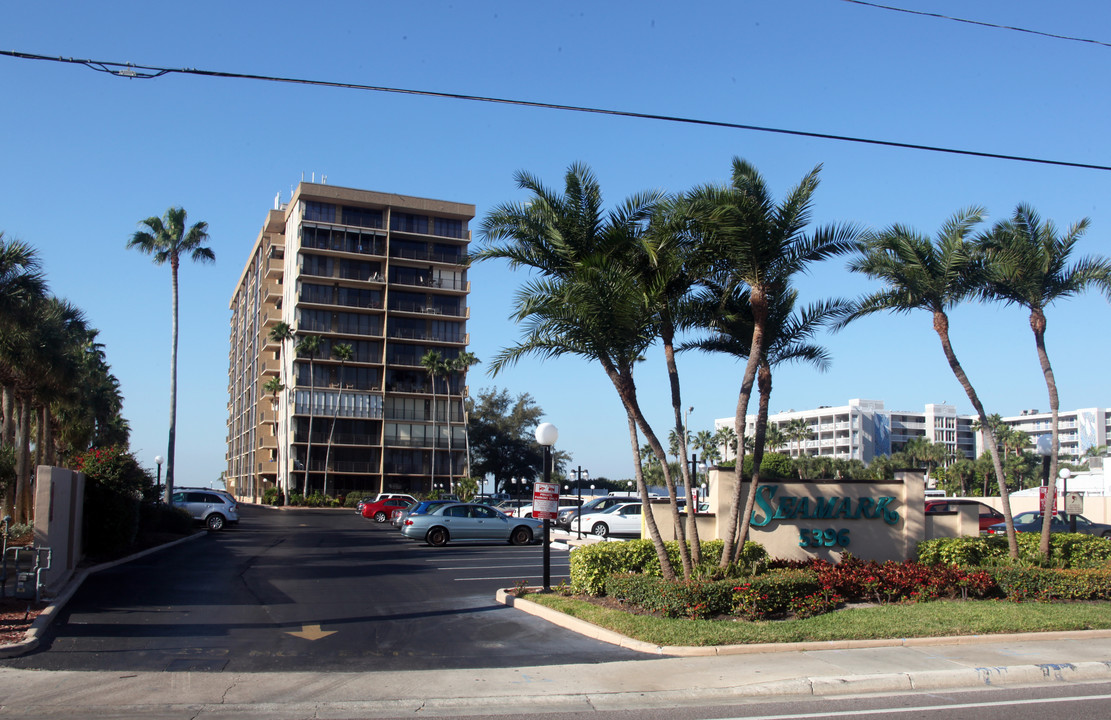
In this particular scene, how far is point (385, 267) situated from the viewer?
7681 cm

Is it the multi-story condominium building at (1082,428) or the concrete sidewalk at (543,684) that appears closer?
the concrete sidewalk at (543,684)

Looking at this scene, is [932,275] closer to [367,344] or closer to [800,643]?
[800,643]

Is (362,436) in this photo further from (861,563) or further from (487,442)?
(861,563)

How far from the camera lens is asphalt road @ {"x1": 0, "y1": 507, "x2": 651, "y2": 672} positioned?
1009 centimetres

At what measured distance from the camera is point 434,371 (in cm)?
7512

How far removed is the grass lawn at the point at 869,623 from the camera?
36.1 ft

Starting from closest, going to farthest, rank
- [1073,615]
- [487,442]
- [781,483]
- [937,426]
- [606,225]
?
[1073,615]
[606,225]
[781,483]
[487,442]
[937,426]

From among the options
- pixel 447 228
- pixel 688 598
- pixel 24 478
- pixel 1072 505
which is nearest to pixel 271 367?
pixel 447 228

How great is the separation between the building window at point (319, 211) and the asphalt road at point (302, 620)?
5684cm

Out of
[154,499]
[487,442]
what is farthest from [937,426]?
[154,499]

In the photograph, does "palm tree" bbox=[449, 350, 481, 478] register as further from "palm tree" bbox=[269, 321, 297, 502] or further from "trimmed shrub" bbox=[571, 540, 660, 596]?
"trimmed shrub" bbox=[571, 540, 660, 596]

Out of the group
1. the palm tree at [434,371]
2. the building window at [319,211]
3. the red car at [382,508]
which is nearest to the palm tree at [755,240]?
the red car at [382,508]

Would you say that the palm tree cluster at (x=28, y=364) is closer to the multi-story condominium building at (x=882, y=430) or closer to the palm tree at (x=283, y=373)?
the palm tree at (x=283, y=373)

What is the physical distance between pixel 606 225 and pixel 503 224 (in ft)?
5.83
